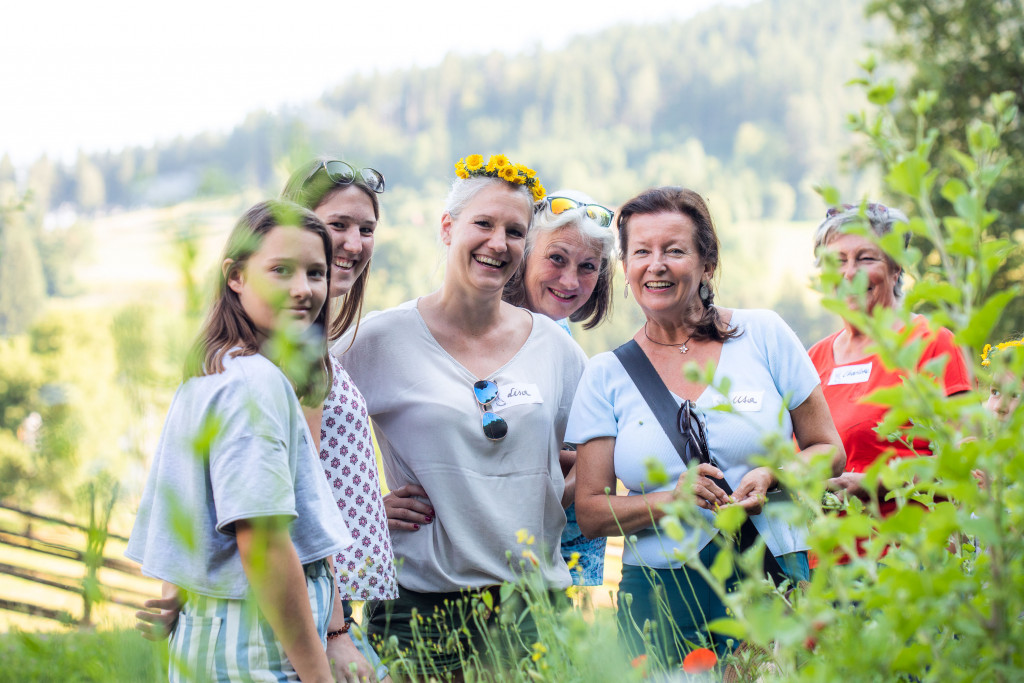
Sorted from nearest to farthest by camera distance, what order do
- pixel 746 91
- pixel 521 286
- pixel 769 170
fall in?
1. pixel 521 286
2. pixel 769 170
3. pixel 746 91

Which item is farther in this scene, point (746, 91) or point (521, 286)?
point (746, 91)

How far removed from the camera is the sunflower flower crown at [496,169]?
346 cm

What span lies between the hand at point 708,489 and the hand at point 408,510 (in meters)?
1.01

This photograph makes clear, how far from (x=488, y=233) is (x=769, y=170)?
358 feet

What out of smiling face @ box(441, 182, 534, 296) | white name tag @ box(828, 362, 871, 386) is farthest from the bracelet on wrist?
white name tag @ box(828, 362, 871, 386)

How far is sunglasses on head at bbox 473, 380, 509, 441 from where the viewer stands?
10.2 feet

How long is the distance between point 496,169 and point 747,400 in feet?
4.78

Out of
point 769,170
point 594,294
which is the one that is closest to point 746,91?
point 769,170

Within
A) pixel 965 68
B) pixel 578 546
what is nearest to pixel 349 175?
pixel 578 546

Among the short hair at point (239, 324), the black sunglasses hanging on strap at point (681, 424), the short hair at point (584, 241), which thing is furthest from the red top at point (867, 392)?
the short hair at point (239, 324)

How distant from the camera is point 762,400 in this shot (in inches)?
112

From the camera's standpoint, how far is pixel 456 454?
122 inches

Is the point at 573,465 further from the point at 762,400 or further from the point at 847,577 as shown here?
the point at 847,577

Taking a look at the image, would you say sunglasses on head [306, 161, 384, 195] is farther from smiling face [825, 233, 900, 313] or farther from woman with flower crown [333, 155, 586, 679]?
smiling face [825, 233, 900, 313]
